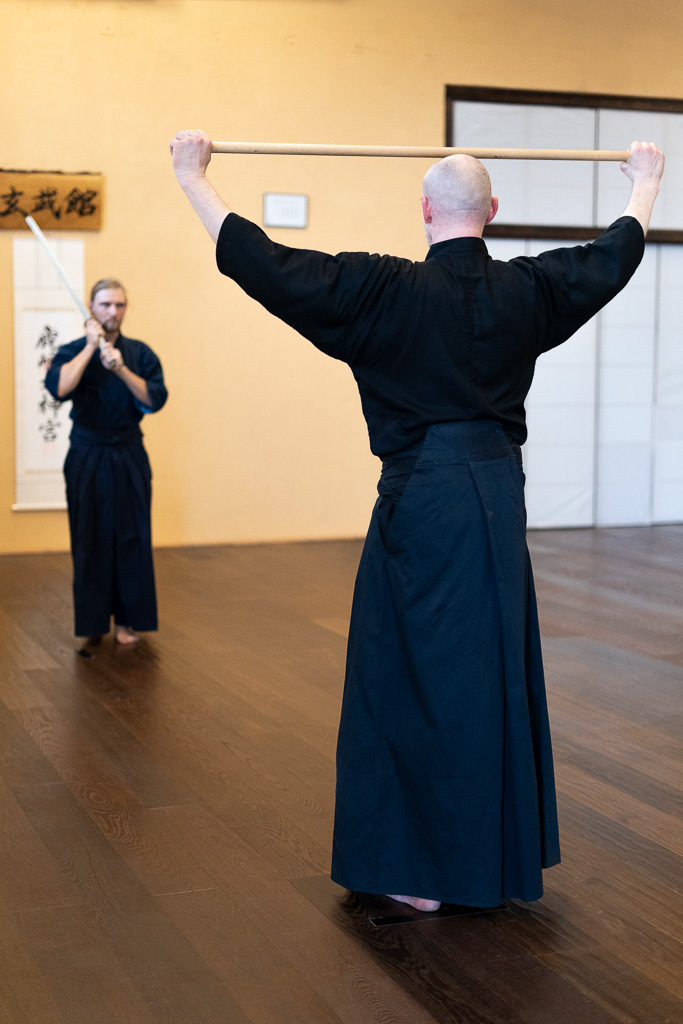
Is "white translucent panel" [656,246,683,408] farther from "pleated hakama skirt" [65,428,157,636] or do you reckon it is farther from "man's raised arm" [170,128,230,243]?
"man's raised arm" [170,128,230,243]

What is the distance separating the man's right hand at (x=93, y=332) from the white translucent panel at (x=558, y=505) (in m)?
3.88

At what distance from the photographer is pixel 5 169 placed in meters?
6.11

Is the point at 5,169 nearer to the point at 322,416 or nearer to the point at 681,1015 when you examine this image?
the point at 322,416

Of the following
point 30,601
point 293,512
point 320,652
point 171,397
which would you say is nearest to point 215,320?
point 171,397

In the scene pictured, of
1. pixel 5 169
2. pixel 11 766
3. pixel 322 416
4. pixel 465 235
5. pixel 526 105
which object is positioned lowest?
pixel 11 766

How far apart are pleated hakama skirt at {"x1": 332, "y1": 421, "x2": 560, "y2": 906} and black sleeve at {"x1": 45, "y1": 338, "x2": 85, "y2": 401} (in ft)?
7.19

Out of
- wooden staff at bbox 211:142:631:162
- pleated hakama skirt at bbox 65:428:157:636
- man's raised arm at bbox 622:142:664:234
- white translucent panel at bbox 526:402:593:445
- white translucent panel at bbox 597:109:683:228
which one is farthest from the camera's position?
white translucent panel at bbox 526:402:593:445

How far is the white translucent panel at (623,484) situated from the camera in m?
7.46

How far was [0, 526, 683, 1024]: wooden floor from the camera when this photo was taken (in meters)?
1.87

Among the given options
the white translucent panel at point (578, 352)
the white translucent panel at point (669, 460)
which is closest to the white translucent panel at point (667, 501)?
the white translucent panel at point (669, 460)

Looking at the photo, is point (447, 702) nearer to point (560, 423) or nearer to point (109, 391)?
point (109, 391)

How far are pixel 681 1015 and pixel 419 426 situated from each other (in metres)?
1.05

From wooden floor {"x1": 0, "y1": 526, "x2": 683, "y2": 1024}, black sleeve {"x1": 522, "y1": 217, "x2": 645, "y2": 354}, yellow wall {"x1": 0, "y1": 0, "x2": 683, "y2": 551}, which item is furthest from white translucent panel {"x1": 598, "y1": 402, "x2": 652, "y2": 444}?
black sleeve {"x1": 522, "y1": 217, "x2": 645, "y2": 354}

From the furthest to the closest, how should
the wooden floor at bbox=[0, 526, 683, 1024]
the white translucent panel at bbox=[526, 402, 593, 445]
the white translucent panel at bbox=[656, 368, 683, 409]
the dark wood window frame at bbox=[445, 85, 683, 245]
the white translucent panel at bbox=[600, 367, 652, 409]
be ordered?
the white translucent panel at bbox=[656, 368, 683, 409]
the white translucent panel at bbox=[600, 367, 652, 409]
the white translucent panel at bbox=[526, 402, 593, 445]
the dark wood window frame at bbox=[445, 85, 683, 245]
the wooden floor at bbox=[0, 526, 683, 1024]
